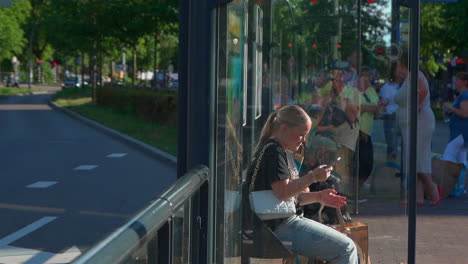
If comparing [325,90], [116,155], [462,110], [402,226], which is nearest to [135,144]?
[116,155]

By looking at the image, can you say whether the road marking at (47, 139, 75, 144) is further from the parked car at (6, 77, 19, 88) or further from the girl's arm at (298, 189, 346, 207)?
the parked car at (6, 77, 19, 88)

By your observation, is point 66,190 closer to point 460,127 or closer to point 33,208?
point 33,208

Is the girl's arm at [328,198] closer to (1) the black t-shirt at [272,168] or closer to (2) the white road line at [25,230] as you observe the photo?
(1) the black t-shirt at [272,168]

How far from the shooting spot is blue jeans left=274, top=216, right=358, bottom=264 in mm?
4014

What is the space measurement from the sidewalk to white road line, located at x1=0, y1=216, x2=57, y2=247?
3300mm

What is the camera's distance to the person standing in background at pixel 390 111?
16.0 feet

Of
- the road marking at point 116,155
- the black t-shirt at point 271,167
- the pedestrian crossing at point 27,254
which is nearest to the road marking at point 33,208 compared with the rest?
the pedestrian crossing at point 27,254

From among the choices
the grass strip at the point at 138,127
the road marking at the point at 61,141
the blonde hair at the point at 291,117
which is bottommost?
the road marking at the point at 61,141

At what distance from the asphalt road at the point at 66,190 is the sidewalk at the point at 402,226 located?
4.82 ft

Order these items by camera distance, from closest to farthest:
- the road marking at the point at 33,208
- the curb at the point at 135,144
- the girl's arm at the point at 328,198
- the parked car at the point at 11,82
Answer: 1. the girl's arm at the point at 328,198
2. the road marking at the point at 33,208
3. the curb at the point at 135,144
4. the parked car at the point at 11,82

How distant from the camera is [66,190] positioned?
424 inches

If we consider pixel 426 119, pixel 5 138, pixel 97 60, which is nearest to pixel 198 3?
pixel 426 119

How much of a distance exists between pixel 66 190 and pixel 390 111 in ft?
22.0

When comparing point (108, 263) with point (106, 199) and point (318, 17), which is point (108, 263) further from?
point (106, 199)
